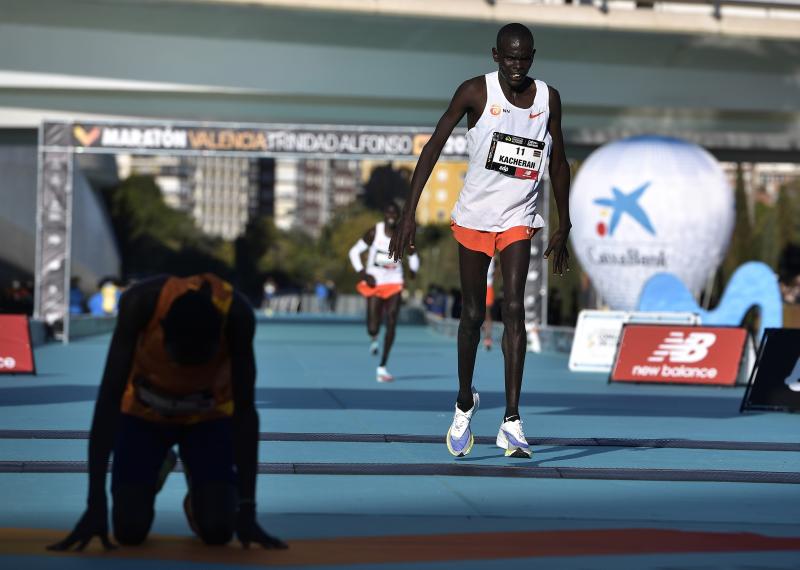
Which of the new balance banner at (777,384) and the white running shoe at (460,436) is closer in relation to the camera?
the white running shoe at (460,436)

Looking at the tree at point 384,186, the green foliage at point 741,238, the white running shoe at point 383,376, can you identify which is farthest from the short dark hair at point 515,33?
the tree at point 384,186

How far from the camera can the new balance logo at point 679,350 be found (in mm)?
17672

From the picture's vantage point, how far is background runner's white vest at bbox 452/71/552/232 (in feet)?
28.1

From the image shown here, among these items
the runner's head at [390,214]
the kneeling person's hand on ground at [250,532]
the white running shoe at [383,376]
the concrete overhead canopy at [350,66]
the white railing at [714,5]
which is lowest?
the white running shoe at [383,376]

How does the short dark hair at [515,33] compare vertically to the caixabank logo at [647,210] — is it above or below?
above

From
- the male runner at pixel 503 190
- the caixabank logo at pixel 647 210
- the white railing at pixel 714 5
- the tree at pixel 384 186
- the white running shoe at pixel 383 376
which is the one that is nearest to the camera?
the male runner at pixel 503 190

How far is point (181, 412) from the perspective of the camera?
19.5ft

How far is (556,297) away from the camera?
152ft

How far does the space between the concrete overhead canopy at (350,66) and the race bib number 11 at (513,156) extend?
2042 cm

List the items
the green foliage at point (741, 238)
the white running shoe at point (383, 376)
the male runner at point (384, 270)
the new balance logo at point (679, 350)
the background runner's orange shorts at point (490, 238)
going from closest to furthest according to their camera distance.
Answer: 1. the background runner's orange shorts at point (490, 238)
2. the white running shoe at point (383, 376)
3. the new balance logo at point (679, 350)
4. the male runner at point (384, 270)
5. the green foliage at point (741, 238)

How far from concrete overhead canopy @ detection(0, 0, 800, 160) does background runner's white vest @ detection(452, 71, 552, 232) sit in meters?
20.3

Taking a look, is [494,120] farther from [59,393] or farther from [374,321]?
[374,321]

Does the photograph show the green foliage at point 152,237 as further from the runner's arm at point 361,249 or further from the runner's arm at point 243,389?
the runner's arm at point 361,249

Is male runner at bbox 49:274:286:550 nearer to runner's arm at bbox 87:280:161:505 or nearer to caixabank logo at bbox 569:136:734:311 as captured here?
runner's arm at bbox 87:280:161:505
